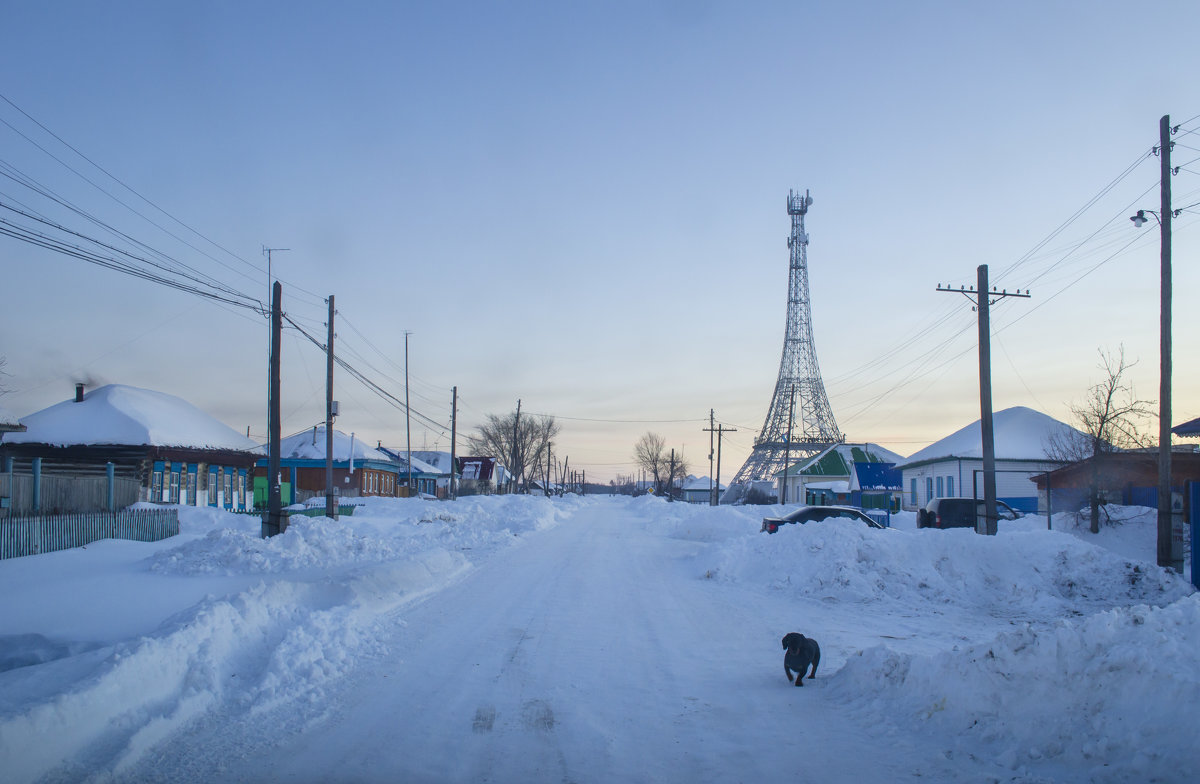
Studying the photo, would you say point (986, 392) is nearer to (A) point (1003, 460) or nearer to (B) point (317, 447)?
(A) point (1003, 460)

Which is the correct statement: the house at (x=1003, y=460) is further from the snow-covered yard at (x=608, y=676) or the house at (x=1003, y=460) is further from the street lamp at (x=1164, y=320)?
the snow-covered yard at (x=608, y=676)

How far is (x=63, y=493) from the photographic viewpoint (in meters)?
20.7

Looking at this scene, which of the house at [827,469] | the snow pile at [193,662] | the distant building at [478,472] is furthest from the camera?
the distant building at [478,472]

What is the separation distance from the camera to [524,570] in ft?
59.5

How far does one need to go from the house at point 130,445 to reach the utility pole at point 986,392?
2971 centimetres

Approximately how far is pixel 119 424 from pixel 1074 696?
118ft

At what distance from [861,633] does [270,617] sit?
8091 mm

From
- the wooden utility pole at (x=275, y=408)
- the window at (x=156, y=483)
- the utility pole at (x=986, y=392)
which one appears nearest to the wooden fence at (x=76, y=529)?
Answer: the wooden utility pole at (x=275, y=408)

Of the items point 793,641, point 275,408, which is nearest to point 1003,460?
point 275,408

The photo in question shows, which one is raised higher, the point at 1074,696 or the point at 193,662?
the point at 1074,696

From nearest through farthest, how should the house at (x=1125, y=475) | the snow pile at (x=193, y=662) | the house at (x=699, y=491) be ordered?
the snow pile at (x=193, y=662), the house at (x=1125, y=475), the house at (x=699, y=491)

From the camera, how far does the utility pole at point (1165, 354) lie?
1609 cm

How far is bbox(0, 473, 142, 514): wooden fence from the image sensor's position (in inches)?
741

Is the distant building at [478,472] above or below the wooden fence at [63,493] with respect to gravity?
below
